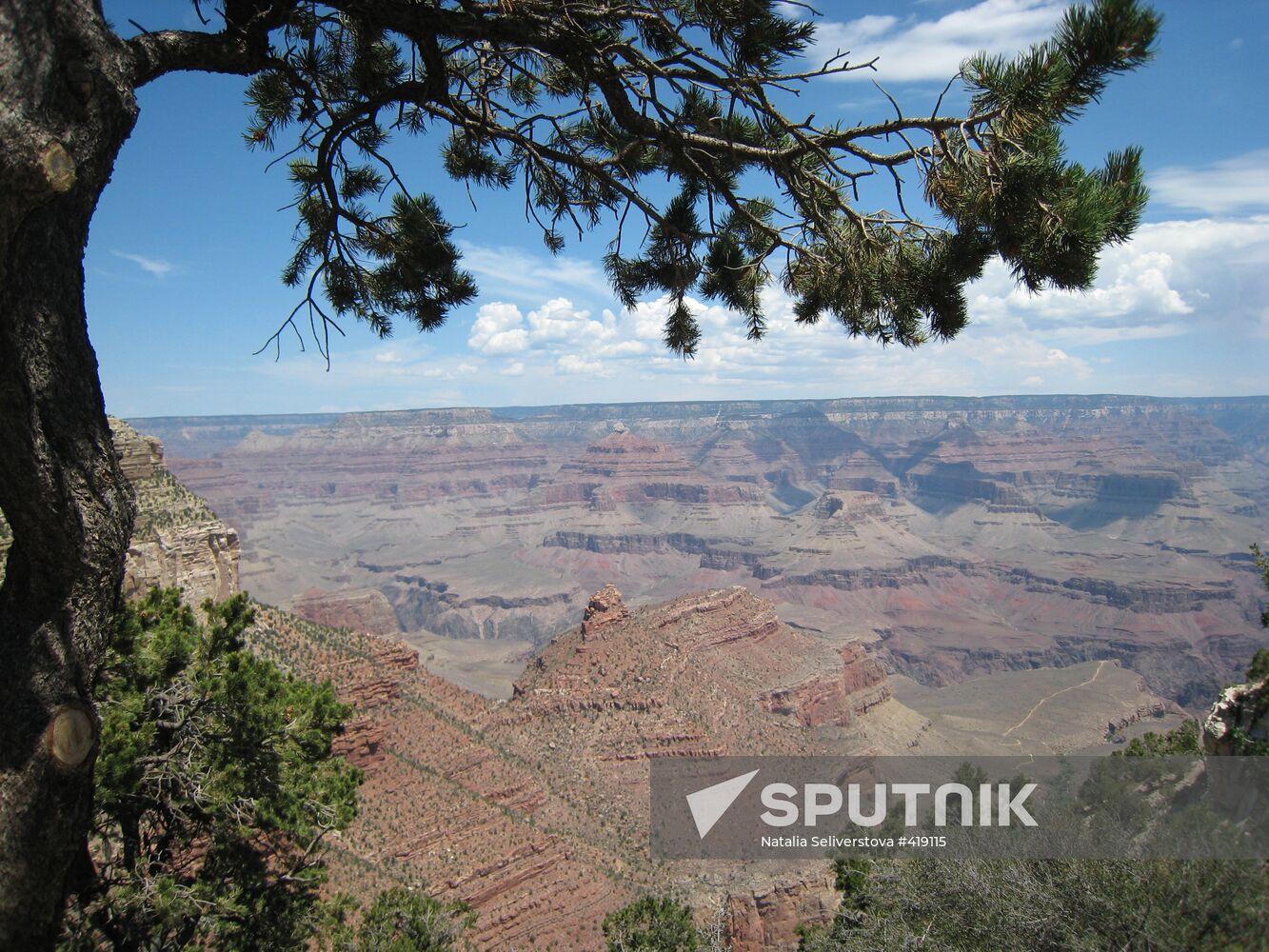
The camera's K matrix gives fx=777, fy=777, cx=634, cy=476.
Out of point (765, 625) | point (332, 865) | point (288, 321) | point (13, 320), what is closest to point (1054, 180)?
point (13, 320)

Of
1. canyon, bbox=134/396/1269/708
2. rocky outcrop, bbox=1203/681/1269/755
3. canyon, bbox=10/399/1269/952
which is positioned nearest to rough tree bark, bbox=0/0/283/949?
canyon, bbox=10/399/1269/952

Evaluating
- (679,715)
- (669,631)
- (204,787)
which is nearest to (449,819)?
(679,715)

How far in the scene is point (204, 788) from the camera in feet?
19.4

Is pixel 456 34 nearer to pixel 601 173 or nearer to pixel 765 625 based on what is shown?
Answer: pixel 601 173

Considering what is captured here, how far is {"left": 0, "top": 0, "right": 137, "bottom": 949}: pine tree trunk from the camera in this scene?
2.48m

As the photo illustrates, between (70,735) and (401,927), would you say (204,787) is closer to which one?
(70,735)

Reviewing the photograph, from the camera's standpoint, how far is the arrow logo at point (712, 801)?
2625cm

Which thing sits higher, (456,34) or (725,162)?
(456,34)

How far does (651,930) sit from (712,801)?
45.5ft

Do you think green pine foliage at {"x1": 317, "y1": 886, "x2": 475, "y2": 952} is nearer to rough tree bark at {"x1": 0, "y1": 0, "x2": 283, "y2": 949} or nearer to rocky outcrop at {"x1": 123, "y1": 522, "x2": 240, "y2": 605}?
rough tree bark at {"x1": 0, "y1": 0, "x2": 283, "y2": 949}

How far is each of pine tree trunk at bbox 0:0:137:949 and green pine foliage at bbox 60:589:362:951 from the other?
2779mm

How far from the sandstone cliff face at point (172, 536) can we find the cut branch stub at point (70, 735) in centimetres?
1728

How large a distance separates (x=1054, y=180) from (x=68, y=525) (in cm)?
460

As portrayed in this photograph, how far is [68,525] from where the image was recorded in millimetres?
2803
